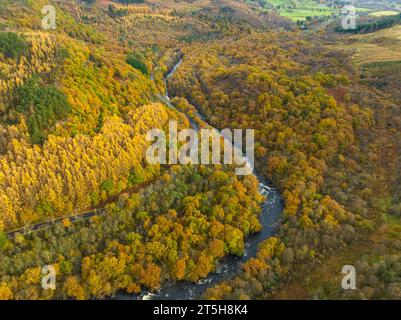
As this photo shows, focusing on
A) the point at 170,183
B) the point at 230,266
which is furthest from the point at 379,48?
the point at 230,266

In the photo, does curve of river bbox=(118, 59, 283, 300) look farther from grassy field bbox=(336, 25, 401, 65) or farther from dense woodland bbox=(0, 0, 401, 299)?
grassy field bbox=(336, 25, 401, 65)

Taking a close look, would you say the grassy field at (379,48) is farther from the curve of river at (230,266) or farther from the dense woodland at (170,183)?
the curve of river at (230,266)

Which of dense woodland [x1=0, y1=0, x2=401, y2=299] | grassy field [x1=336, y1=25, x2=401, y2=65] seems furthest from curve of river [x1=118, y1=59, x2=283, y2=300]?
grassy field [x1=336, y1=25, x2=401, y2=65]

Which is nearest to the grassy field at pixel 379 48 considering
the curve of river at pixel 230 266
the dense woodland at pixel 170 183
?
the dense woodland at pixel 170 183

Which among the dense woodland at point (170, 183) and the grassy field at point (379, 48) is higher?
the grassy field at point (379, 48)

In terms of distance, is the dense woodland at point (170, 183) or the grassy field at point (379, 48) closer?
the dense woodland at point (170, 183)
